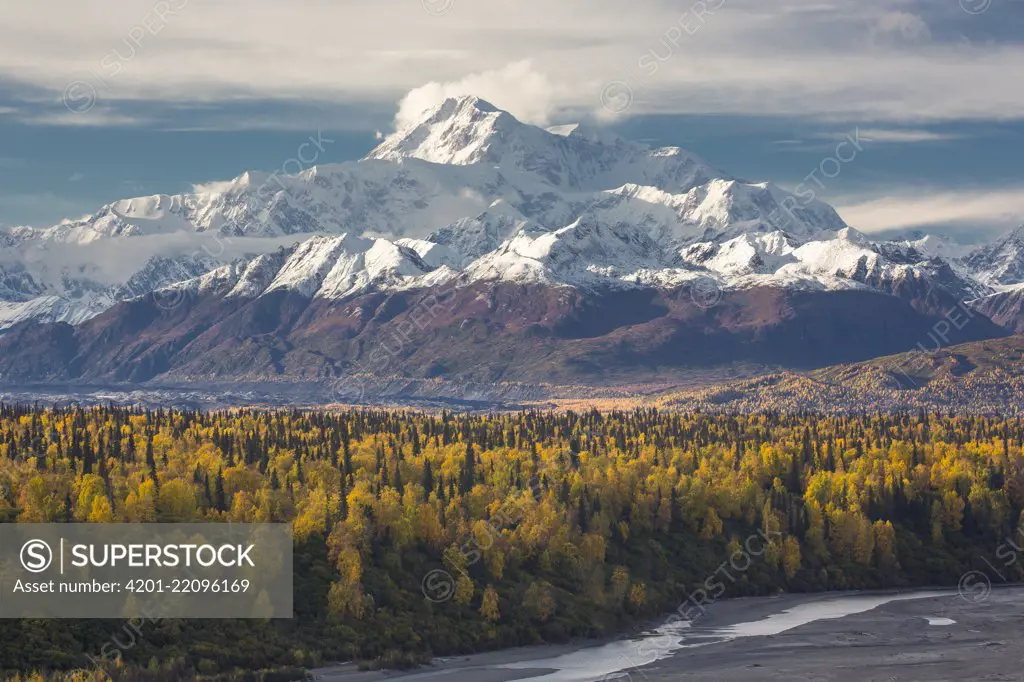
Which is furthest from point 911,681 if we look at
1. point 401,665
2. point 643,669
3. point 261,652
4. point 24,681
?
point 24,681

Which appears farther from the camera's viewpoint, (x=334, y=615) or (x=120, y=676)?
(x=334, y=615)

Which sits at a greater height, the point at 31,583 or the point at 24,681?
the point at 31,583

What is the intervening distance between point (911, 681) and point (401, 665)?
65.7 metres

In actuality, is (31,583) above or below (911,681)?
above

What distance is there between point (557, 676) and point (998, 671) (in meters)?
58.7

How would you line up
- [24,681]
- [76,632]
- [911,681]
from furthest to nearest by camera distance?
[911,681] < [76,632] < [24,681]

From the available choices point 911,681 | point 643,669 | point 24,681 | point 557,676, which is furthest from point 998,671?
point 24,681

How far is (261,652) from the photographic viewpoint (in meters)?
184

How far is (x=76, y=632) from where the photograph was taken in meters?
177

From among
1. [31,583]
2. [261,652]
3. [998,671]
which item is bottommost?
[998,671]

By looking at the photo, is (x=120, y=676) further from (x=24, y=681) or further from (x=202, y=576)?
(x=202, y=576)

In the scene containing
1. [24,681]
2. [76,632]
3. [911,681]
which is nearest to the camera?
[24,681]

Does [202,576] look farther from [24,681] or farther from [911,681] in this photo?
[911,681]

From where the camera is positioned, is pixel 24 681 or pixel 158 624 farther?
pixel 158 624
